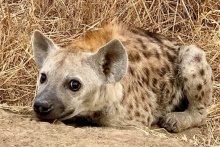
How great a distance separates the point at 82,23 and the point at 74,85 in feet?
6.01

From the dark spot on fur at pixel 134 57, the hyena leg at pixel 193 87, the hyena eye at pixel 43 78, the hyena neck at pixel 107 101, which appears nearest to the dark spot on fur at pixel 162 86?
the hyena leg at pixel 193 87

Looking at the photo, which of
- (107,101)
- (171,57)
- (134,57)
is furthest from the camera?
(171,57)

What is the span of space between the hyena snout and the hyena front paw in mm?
1108

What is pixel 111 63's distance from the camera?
3.41m

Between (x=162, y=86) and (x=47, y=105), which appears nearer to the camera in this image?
(x=47, y=105)

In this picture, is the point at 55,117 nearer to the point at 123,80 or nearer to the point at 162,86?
the point at 123,80

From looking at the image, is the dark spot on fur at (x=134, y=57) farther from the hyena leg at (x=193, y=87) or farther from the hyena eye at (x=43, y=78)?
the hyena eye at (x=43, y=78)

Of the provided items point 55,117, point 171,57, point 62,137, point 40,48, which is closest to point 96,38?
point 40,48

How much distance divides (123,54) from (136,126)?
59 centimetres

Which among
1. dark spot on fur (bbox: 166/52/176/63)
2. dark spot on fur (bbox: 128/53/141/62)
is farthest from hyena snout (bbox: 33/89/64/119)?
dark spot on fur (bbox: 166/52/176/63)

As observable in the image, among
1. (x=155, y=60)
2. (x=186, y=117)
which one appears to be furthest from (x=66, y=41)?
(x=186, y=117)

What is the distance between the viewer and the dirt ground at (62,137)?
2.66 m

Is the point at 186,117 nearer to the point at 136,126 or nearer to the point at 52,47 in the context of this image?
the point at 136,126

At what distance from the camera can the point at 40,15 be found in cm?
502
